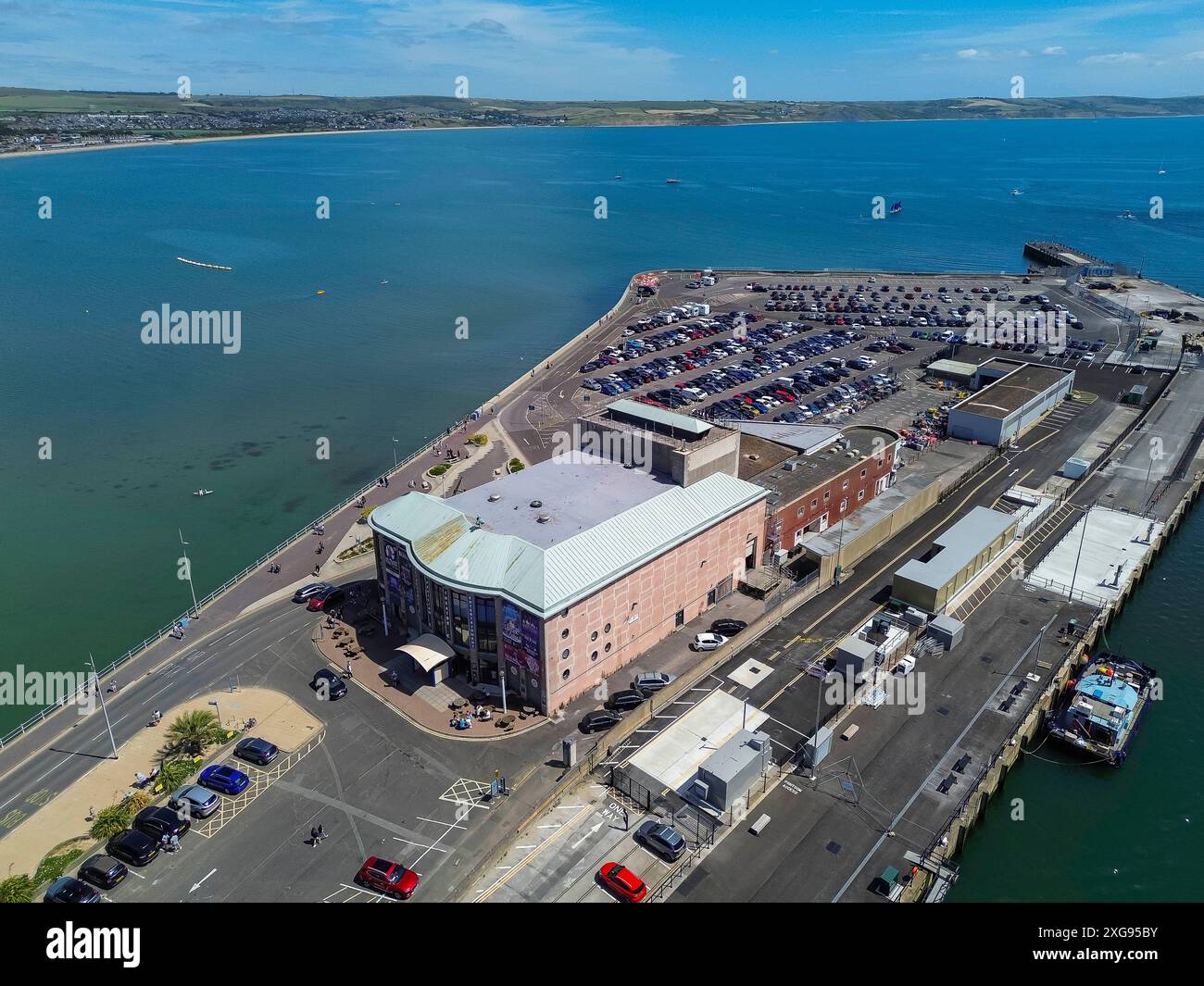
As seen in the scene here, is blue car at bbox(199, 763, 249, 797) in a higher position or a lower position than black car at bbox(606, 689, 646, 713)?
lower

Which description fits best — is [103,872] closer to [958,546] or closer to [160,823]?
[160,823]

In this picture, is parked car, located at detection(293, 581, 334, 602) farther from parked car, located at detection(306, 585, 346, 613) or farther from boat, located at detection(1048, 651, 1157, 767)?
boat, located at detection(1048, 651, 1157, 767)

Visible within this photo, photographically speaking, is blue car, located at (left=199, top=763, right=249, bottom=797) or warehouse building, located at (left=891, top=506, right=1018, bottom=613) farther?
warehouse building, located at (left=891, top=506, right=1018, bottom=613)

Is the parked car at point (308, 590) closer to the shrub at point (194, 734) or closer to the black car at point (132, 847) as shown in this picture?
the shrub at point (194, 734)

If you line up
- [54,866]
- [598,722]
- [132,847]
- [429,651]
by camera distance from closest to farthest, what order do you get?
[54,866] → [132,847] → [598,722] → [429,651]

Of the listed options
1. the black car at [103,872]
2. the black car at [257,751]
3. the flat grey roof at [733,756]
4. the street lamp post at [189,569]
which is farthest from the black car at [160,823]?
the flat grey roof at [733,756]

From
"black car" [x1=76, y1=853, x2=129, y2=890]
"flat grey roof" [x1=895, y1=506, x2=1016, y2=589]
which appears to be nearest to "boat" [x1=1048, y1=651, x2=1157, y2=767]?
"flat grey roof" [x1=895, y1=506, x2=1016, y2=589]

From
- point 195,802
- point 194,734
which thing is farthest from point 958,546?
point 194,734
